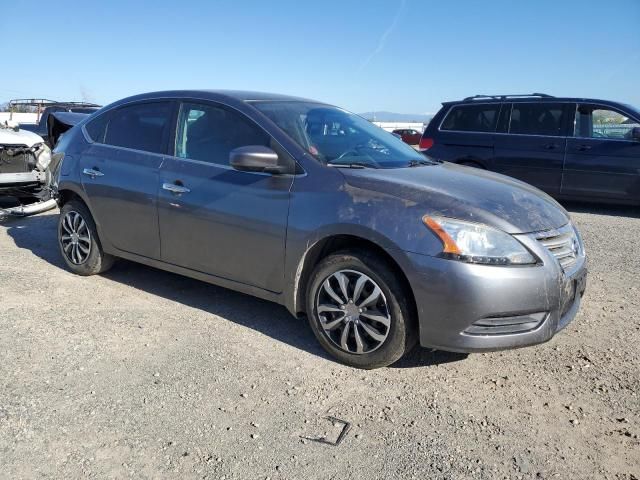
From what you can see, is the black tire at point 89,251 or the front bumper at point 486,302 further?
the black tire at point 89,251

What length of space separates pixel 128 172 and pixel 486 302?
121 inches

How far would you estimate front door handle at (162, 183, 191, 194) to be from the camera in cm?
407

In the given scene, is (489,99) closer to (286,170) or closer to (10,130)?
(286,170)

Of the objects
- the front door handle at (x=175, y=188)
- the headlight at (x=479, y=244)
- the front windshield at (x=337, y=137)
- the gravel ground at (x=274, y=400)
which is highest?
the front windshield at (x=337, y=137)

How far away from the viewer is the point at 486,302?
2.96 meters

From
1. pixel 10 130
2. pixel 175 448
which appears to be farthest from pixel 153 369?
pixel 10 130

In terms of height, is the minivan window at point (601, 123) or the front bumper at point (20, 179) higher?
the minivan window at point (601, 123)

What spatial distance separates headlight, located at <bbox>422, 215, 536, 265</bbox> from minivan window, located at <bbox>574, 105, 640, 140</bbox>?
21.1ft

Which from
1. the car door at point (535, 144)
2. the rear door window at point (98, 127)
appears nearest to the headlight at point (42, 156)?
the rear door window at point (98, 127)

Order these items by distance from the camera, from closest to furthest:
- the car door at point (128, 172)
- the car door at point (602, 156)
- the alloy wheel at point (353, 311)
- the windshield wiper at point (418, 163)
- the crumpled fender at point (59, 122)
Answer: the alloy wheel at point (353, 311), the windshield wiper at point (418, 163), the car door at point (128, 172), the car door at point (602, 156), the crumpled fender at point (59, 122)

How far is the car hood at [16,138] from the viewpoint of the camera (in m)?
7.52

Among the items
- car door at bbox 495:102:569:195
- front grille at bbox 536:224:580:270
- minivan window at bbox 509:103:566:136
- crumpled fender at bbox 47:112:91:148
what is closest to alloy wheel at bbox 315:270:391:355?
front grille at bbox 536:224:580:270

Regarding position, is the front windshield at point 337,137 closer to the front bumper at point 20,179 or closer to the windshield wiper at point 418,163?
the windshield wiper at point 418,163

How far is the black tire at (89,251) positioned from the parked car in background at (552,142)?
242 inches
